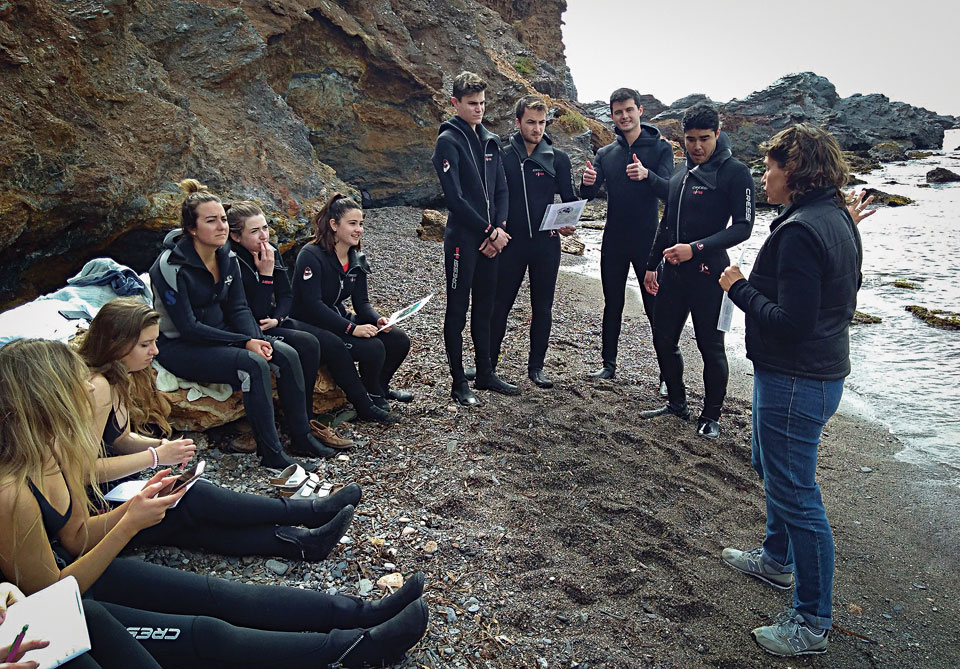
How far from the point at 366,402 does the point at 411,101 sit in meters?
10.1

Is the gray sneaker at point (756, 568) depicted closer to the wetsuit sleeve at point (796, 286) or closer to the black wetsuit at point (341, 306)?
the wetsuit sleeve at point (796, 286)

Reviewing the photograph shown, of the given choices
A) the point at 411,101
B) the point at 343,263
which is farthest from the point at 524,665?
the point at 411,101

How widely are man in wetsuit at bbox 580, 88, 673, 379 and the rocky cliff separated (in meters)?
3.42

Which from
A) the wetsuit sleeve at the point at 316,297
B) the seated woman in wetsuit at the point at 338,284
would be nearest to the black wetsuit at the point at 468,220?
the seated woman in wetsuit at the point at 338,284

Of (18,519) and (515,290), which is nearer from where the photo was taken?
(18,519)

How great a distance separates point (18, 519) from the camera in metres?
2.03

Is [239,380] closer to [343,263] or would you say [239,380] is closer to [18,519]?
[343,263]

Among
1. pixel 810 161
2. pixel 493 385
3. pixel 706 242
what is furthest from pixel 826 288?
pixel 493 385

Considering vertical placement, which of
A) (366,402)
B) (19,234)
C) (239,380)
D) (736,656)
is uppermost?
(19,234)

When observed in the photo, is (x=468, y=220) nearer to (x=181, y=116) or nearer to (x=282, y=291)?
(x=282, y=291)

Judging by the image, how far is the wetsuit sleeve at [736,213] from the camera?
4918 millimetres

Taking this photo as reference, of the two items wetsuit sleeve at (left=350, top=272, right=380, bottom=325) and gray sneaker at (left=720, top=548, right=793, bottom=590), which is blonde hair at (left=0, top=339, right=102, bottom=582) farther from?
gray sneaker at (left=720, top=548, right=793, bottom=590)

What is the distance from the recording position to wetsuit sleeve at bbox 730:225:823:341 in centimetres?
280

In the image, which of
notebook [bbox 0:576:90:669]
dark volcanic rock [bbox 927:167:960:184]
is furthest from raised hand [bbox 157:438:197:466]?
dark volcanic rock [bbox 927:167:960:184]
